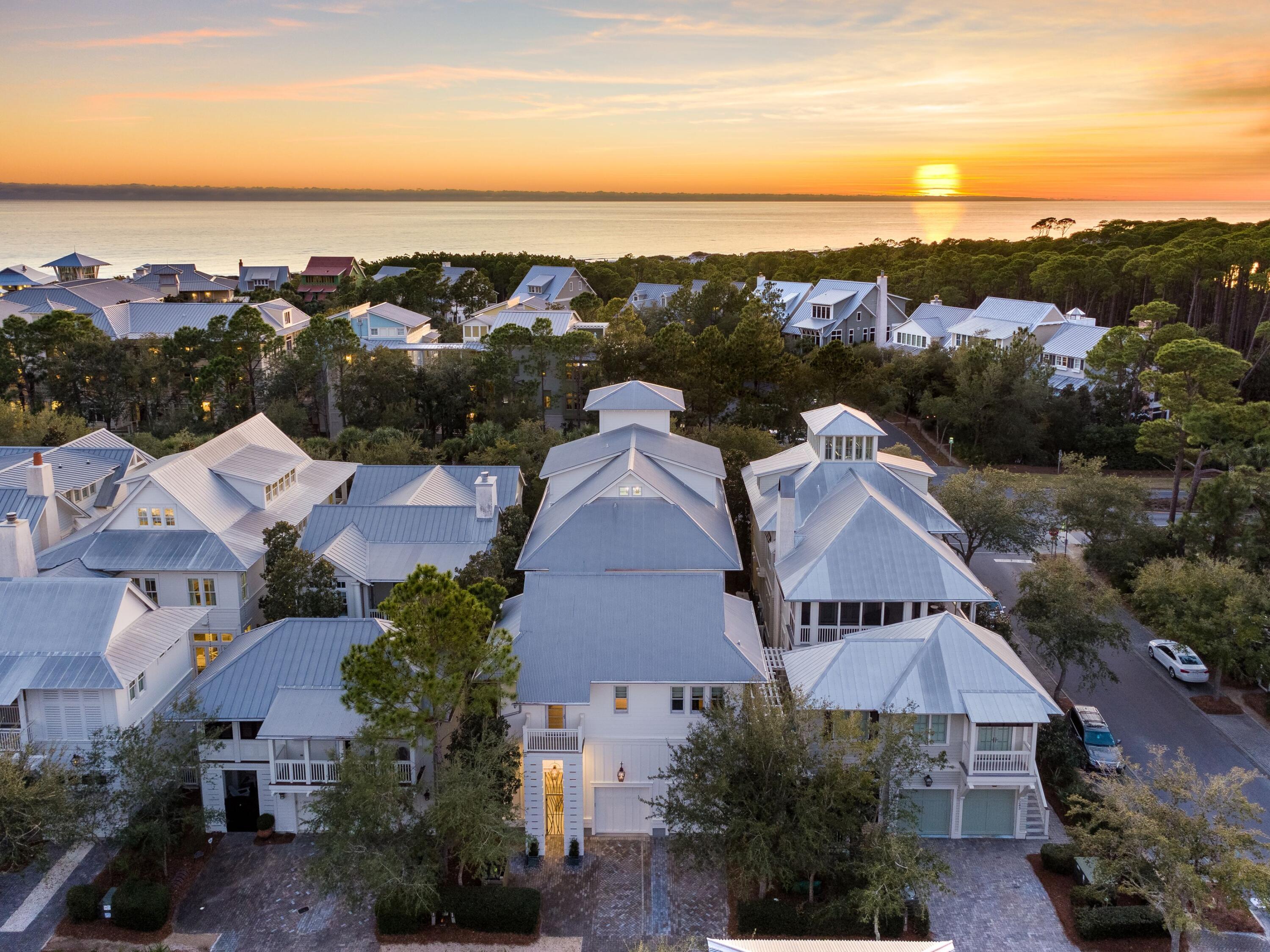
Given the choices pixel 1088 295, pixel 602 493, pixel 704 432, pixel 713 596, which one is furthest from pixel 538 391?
pixel 1088 295

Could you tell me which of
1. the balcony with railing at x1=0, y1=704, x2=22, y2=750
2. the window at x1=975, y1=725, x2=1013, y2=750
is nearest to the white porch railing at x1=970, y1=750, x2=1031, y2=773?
the window at x1=975, y1=725, x2=1013, y2=750

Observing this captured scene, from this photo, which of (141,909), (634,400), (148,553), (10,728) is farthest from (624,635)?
(148,553)

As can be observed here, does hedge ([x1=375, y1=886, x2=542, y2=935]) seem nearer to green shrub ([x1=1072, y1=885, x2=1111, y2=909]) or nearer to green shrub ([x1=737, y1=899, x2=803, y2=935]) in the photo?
green shrub ([x1=737, y1=899, x2=803, y2=935])

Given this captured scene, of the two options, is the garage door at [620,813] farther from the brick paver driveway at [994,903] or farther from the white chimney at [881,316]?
the white chimney at [881,316]

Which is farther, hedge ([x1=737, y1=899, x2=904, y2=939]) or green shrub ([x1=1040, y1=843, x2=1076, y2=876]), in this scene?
green shrub ([x1=1040, y1=843, x2=1076, y2=876])

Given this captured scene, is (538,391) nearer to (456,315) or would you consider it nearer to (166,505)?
(166,505)

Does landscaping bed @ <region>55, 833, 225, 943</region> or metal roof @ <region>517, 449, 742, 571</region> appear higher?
metal roof @ <region>517, 449, 742, 571</region>

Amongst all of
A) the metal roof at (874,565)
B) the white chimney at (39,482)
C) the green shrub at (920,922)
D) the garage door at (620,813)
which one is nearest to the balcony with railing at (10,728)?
the white chimney at (39,482)
